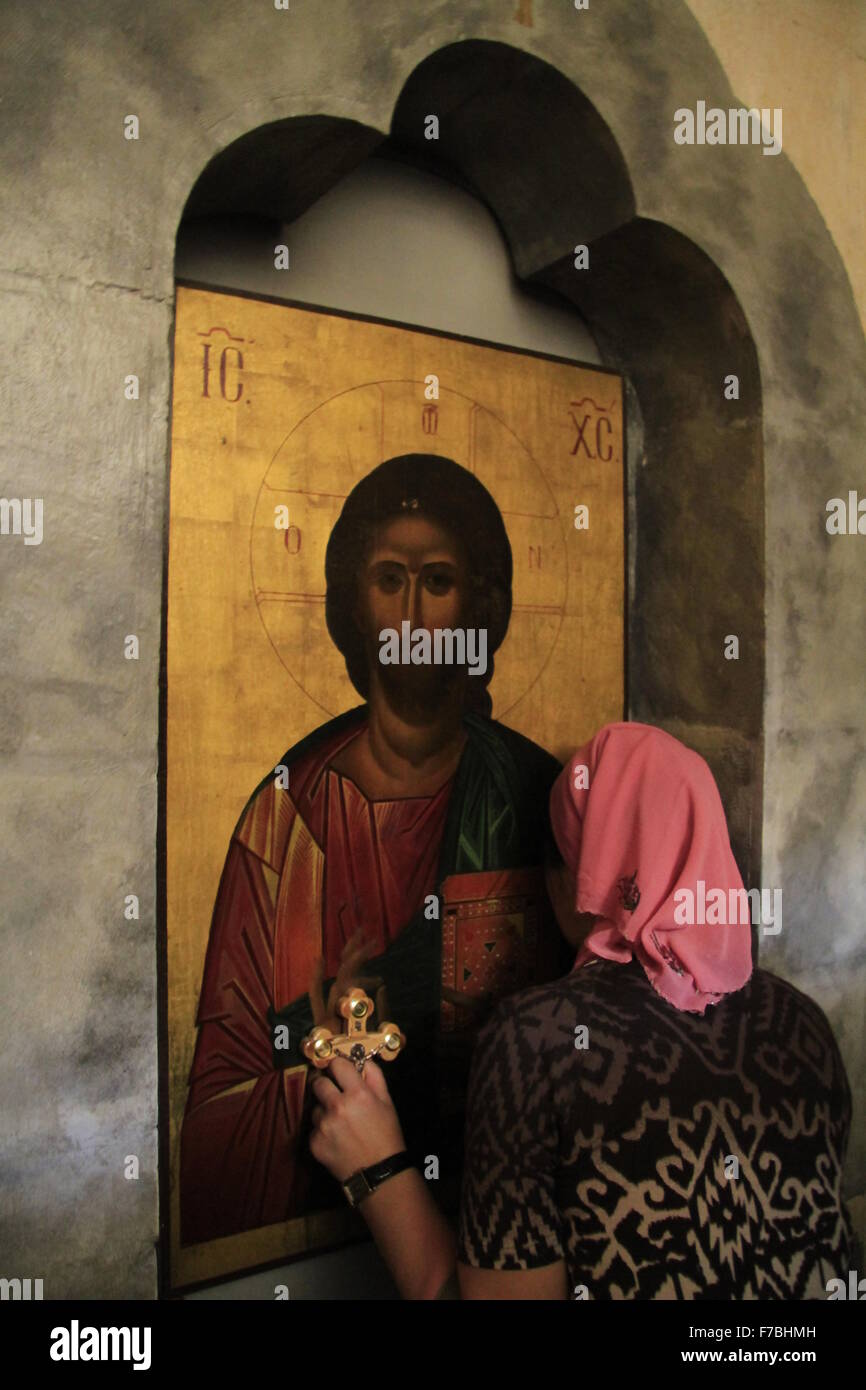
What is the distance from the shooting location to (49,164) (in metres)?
1.52

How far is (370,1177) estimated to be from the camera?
73.9 inches

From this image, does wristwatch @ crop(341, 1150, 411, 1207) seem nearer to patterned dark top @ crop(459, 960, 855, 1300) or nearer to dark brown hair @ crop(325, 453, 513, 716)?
patterned dark top @ crop(459, 960, 855, 1300)

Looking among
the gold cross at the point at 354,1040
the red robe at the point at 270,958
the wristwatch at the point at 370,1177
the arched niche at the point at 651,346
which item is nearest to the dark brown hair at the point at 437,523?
the red robe at the point at 270,958

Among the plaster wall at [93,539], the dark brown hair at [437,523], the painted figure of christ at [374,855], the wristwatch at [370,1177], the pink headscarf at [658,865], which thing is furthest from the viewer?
the dark brown hair at [437,523]

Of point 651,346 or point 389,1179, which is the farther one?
point 651,346

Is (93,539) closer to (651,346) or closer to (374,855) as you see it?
(374,855)

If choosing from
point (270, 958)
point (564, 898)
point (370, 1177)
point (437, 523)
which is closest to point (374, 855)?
point (270, 958)

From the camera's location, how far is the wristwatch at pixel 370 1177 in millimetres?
1865

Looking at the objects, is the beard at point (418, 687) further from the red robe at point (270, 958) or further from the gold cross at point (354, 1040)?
the gold cross at point (354, 1040)

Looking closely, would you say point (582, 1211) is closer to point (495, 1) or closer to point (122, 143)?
point (122, 143)

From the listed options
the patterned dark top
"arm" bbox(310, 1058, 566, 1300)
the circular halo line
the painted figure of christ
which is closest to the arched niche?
the circular halo line

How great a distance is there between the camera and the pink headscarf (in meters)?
1.76

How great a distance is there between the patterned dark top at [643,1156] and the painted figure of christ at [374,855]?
517 mm

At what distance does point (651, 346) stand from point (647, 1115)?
1772mm
